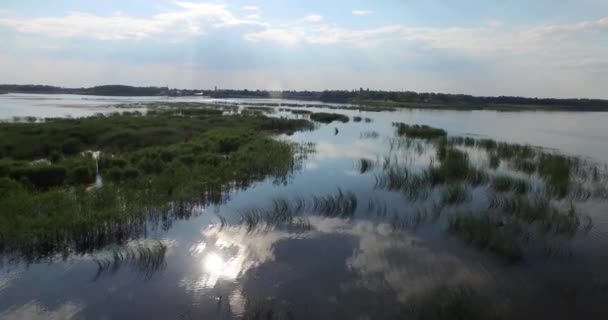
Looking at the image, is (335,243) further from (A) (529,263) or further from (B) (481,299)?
(A) (529,263)

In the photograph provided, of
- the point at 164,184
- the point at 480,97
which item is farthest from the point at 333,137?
the point at 480,97

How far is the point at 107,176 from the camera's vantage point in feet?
46.4

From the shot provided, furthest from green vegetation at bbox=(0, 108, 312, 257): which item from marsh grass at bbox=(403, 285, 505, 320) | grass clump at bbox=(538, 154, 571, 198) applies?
grass clump at bbox=(538, 154, 571, 198)

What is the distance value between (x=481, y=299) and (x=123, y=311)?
234 inches

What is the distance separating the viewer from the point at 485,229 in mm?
9508

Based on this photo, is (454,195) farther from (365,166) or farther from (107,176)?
(107,176)

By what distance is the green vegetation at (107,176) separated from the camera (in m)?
8.52

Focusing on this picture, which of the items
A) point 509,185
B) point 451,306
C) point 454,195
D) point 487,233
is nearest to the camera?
point 451,306

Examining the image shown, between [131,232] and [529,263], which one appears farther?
[131,232]

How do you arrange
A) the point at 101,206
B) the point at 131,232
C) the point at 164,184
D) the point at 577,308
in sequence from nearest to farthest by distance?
the point at 577,308, the point at 131,232, the point at 101,206, the point at 164,184

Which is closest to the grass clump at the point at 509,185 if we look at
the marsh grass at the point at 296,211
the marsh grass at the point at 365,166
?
the marsh grass at the point at 365,166

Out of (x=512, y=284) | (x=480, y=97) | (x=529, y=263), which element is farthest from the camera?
(x=480, y=97)

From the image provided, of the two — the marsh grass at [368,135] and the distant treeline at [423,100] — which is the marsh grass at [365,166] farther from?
the distant treeline at [423,100]

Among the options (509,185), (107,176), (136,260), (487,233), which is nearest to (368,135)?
(509,185)
